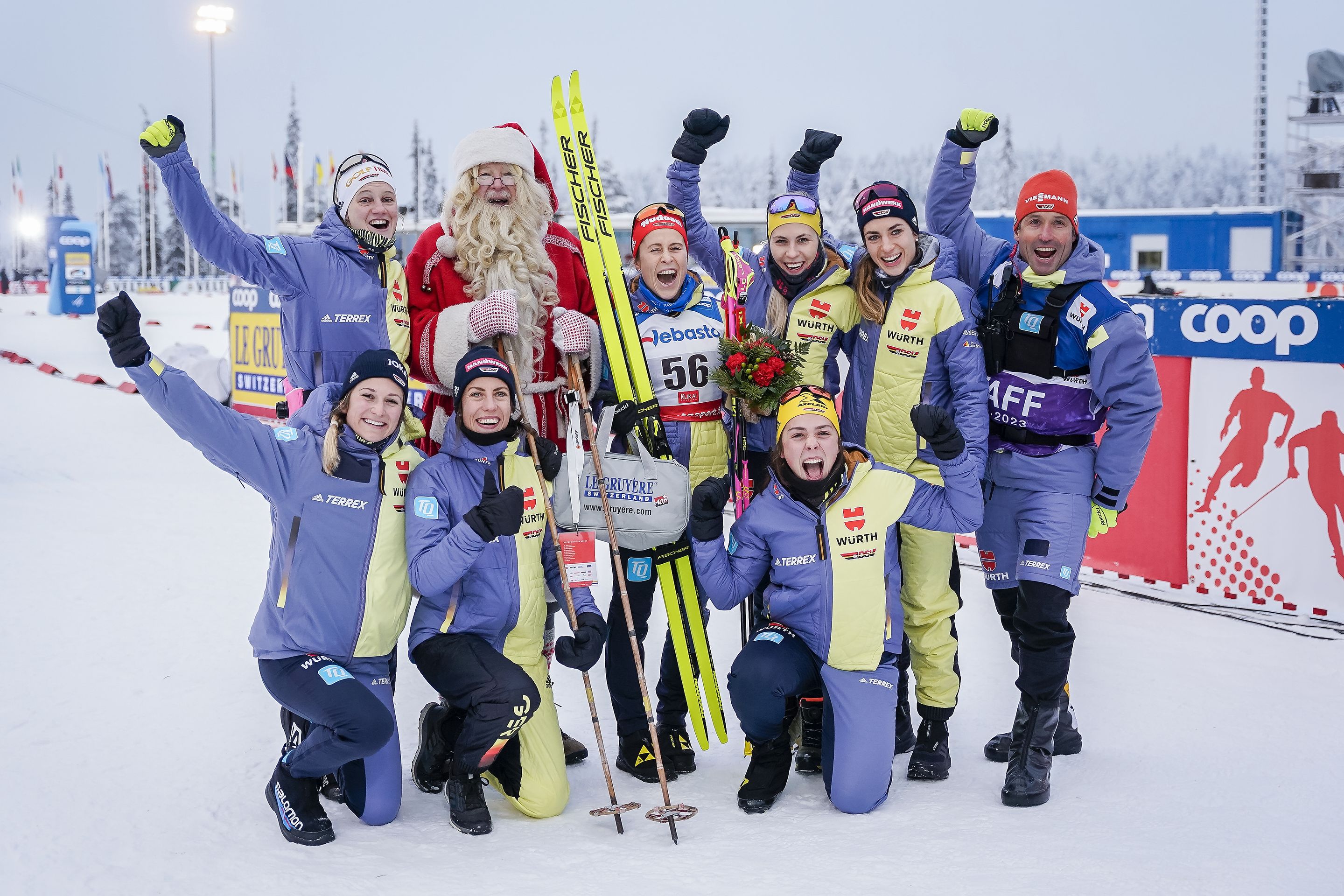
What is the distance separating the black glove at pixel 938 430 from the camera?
3.19m

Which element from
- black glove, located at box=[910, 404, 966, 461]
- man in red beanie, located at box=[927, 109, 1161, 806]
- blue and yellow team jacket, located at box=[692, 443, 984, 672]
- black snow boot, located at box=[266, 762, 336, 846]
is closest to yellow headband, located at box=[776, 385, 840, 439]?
blue and yellow team jacket, located at box=[692, 443, 984, 672]

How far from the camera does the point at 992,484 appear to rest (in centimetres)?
365

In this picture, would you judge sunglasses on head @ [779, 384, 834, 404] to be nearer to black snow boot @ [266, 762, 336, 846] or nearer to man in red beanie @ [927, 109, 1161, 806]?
man in red beanie @ [927, 109, 1161, 806]

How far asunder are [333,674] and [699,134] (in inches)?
91.4

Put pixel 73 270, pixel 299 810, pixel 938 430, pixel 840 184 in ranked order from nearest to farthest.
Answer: pixel 299 810, pixel 938 430, pixel 73 270, pixel 840 184

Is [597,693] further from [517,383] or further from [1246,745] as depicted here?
[1246,745]

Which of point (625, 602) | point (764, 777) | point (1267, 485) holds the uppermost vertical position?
point (1267, 485)

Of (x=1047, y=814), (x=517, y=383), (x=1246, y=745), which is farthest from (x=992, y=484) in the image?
(x=517, y=383)

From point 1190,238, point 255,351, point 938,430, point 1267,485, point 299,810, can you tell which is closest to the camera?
point 299,810

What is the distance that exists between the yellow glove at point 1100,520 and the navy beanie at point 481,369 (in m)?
1.97

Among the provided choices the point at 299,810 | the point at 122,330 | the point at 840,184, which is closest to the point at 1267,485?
the point at 299,810

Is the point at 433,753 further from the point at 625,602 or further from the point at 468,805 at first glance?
the point at 625,602

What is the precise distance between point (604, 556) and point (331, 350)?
3070mm

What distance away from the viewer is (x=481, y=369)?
3297mm
